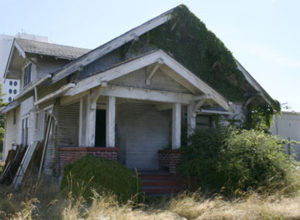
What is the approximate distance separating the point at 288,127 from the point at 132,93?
600 inches

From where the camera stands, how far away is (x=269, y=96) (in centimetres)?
1634

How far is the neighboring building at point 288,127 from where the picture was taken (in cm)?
2219

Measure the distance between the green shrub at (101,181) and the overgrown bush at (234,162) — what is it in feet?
7.65

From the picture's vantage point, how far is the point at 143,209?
306 inches

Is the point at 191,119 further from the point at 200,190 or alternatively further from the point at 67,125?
the point at 67,125

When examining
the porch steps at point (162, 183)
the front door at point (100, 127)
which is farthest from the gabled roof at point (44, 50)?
the porch steps at point (162, 183)

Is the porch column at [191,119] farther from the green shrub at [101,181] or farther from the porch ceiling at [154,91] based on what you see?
the green shrub at [101,181]

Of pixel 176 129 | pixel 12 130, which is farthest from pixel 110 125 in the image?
pixel 12 130

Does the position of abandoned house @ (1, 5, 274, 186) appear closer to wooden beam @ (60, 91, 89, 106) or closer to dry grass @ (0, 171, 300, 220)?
wooden beam @ (60, 91, 89, 106)

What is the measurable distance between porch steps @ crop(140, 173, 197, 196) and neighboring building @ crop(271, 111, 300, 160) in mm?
13443

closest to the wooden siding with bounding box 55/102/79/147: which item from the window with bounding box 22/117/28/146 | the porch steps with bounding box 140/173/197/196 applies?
the porch steps with bounding box 140/173/197/196

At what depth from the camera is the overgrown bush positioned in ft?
31.1

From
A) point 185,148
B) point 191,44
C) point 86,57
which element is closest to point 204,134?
point 185,148

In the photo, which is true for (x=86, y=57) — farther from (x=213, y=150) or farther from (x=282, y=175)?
(x=282, y=175)
